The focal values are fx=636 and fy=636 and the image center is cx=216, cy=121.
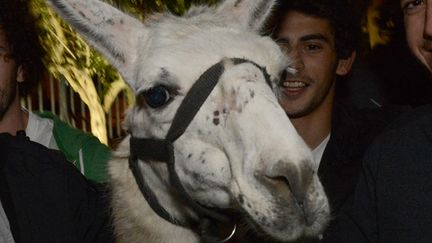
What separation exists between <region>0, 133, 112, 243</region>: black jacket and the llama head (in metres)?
0.37

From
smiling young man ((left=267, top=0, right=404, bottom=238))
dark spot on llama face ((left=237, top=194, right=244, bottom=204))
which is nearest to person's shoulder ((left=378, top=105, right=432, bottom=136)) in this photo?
dark spot on llama face ((left=237, top=194, right=244, bottom=204))

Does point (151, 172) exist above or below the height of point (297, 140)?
below

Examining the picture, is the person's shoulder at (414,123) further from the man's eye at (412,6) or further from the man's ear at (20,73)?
the man's ear at (20,73)

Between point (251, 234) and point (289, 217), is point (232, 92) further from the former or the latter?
point (251, 234)

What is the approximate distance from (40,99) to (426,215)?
27.3 feet

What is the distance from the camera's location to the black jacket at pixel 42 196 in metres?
2.90

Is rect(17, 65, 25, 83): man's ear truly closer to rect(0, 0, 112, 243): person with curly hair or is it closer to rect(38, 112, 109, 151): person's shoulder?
rect(38, 112, 109, 151): person's shoulder

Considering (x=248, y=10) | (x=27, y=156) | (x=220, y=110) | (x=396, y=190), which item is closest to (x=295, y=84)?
(x=248, y=10)

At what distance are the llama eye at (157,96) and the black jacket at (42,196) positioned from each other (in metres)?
0.59

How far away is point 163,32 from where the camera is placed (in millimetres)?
3129

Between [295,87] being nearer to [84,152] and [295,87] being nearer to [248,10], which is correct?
[248,10]

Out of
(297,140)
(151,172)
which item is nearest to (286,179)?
(297,140)

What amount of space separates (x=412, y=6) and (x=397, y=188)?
3.38 ft

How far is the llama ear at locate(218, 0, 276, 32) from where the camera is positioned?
339 cm
